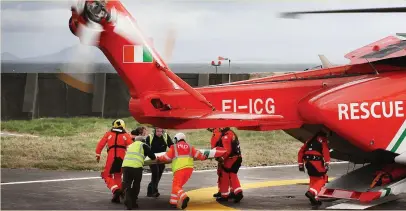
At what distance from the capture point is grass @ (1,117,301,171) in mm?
23016

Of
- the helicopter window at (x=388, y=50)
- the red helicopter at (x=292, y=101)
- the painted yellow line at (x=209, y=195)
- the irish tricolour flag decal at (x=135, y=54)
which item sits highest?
the helicopter window at (x=388, y=50)

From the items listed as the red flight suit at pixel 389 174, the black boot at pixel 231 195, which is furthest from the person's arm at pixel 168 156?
the red flight suit at pixel 389 174

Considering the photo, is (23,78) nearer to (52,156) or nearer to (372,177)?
(52,156)

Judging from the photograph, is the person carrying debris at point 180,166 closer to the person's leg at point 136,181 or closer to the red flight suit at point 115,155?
the person's leg at point 136,181

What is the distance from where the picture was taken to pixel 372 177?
53.2 feet

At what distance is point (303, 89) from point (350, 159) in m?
2.07

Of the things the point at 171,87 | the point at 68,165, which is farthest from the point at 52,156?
the point at 171,87

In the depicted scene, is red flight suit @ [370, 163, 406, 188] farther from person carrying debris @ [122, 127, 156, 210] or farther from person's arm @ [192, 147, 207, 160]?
person carrying debris @ [122, 127, 156, 210]

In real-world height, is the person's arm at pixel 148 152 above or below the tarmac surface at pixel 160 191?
above

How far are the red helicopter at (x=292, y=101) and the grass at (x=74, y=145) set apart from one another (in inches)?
282

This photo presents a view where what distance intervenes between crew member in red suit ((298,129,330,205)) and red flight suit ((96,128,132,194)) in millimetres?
3604

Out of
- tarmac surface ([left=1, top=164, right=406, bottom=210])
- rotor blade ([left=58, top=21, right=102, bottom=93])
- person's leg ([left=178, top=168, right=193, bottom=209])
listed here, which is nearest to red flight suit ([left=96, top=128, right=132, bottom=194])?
tarmac surface ([left=1, top=164, right=406, bottom=210])

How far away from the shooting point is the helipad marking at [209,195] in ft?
51.0

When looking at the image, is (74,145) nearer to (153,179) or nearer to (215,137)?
(153,179)
